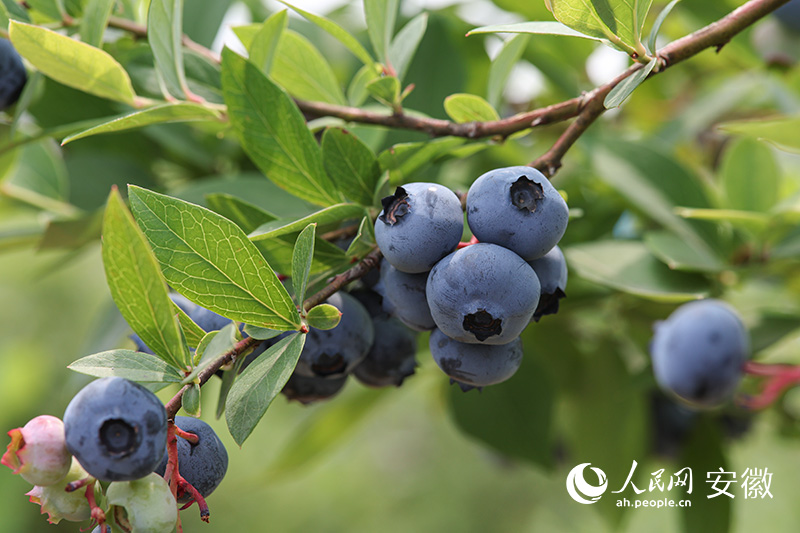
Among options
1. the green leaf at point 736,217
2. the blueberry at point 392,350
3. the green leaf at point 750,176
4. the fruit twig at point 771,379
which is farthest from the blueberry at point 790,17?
the blueberry at point 392,350

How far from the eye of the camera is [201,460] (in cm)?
48

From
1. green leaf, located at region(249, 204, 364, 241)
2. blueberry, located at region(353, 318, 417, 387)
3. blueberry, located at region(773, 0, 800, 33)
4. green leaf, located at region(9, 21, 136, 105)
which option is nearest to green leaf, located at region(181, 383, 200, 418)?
green leaf, located at region(249, 204, 364, 241)

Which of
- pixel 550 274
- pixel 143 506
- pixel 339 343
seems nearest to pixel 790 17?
pixel 550 274

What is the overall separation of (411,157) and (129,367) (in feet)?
→ 1.04

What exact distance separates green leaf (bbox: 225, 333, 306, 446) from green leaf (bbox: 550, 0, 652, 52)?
314mm

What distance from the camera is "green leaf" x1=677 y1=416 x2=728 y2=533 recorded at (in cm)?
102

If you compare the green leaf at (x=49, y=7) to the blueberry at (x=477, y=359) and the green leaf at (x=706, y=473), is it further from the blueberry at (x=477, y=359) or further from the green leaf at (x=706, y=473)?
the green leaf at (x=706, y=473)

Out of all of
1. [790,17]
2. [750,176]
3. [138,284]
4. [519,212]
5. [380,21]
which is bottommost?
[138,284]

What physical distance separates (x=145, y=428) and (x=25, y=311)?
18.5ft

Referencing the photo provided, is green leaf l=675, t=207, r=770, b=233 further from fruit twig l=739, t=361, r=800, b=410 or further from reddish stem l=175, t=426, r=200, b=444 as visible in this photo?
reddish stem l=175, t=426, r=200, b=444

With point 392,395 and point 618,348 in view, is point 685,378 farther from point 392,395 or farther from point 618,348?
point 392,395

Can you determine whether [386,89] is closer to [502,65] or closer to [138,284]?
[502,65]

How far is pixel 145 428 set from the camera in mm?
410

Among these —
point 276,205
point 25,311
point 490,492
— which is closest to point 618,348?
point 276,205
